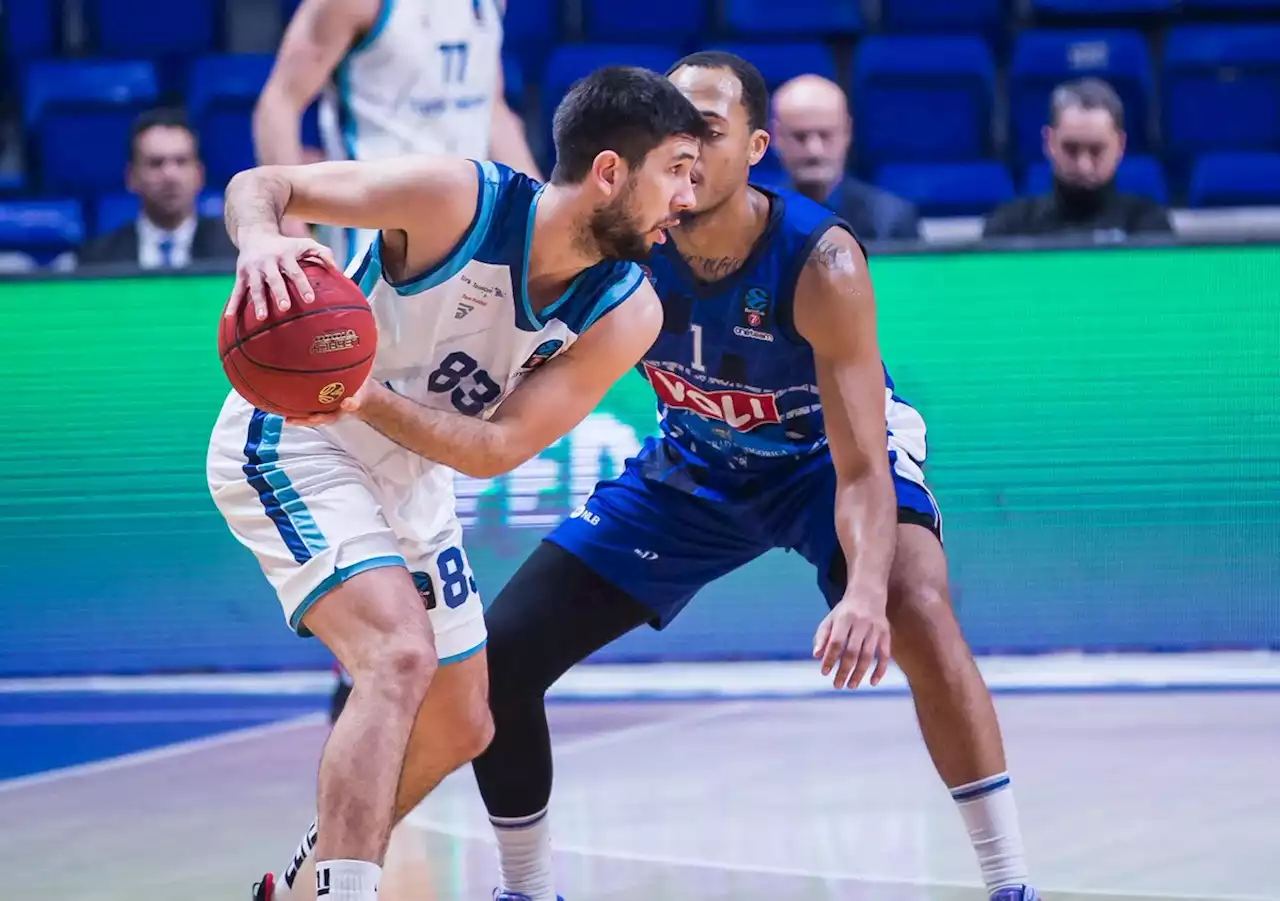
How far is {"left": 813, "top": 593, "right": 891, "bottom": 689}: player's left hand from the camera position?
9.88ft

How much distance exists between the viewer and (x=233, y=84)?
7902mm

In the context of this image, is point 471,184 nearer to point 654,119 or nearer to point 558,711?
point 654,119

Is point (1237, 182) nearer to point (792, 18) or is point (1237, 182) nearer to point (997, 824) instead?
point (792, 18)

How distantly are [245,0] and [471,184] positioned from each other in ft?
20.7

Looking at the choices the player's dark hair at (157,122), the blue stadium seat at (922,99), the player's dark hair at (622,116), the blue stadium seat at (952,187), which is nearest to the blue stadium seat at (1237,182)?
the blue stadium seat at (952,187)

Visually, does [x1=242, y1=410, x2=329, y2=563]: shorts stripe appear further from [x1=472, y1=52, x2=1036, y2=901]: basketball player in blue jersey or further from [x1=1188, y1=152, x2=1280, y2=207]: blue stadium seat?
[x1=1188, y1=152, x2=1280, y2=207]: blue stadium seat

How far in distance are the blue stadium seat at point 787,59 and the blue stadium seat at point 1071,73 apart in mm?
877

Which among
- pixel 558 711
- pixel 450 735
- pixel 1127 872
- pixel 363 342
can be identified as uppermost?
pixel 363 342

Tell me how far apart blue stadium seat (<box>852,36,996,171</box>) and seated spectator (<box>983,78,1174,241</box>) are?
1755mm

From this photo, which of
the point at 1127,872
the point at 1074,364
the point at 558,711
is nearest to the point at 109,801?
the point at 558,711

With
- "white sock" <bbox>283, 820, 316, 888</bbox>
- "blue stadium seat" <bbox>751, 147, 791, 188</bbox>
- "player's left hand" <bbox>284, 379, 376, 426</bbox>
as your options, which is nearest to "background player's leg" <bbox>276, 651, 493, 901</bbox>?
"white sock" <bbox>283, 820, 316, 888</bbox>

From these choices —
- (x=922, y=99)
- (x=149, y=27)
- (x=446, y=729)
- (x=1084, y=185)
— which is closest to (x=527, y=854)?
(x=446, y=729)

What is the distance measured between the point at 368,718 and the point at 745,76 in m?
1.47

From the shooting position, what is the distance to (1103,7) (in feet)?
27.6
